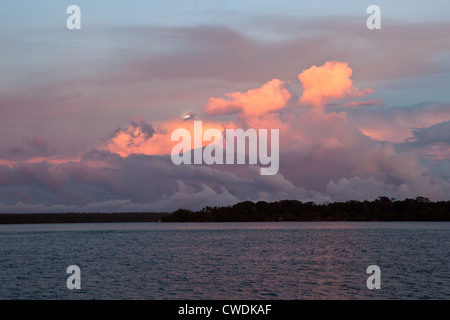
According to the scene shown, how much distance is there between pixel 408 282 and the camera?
2677 inches

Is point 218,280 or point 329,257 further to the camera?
point 329,257

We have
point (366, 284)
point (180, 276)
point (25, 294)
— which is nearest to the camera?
point (25, 294)

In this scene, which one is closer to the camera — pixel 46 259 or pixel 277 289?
pixel 277 289

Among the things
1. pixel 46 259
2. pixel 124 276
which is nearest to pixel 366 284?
pixel 124 276

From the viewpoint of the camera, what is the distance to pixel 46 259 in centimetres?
10744

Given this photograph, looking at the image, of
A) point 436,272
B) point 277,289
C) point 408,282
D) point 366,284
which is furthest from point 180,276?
point 436,272

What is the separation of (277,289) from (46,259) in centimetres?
6392

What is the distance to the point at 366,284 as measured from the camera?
2591 inches
